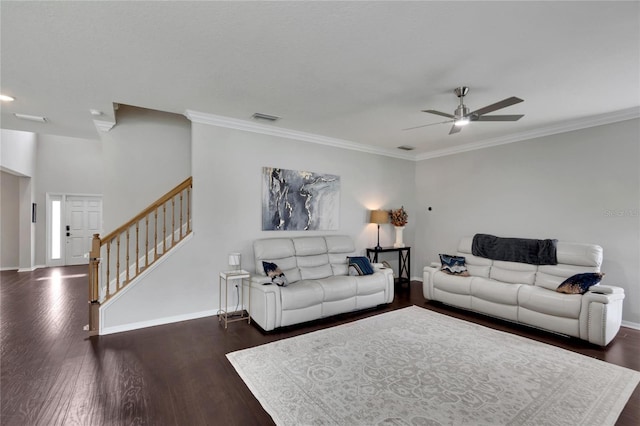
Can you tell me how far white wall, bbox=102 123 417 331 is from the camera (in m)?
3.84

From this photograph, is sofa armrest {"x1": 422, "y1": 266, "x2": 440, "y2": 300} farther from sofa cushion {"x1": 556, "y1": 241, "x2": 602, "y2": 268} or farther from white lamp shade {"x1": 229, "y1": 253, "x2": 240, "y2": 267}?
white lamp shade {"x1": 229, "y1": 253, "x2": 240, "y2": 267}

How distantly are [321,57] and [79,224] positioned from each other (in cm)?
886

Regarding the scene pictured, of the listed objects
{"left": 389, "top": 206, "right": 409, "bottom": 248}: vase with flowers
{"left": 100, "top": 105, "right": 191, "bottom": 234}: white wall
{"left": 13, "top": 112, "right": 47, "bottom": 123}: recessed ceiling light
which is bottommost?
{"left": 389, "top": 206, "right": 409, "bottom": 248}: vase with flowers

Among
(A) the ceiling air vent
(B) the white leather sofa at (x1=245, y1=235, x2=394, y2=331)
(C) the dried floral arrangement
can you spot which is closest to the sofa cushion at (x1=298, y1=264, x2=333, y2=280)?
(B) the white leather sofa at (x1=245, y1=235, x2=394, y2=331)

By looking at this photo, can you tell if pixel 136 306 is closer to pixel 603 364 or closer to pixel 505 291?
pixel 505 291

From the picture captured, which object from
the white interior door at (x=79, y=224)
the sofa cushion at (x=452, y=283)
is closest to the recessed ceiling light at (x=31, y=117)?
the white interior door at (x=79, y=224)

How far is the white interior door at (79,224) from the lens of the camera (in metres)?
8.03

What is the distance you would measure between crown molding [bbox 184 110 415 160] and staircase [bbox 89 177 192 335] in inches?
34.8

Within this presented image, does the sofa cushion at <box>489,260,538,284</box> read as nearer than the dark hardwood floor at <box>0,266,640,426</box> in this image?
No

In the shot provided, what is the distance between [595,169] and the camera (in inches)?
168

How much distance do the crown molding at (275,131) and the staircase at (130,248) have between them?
883 mm

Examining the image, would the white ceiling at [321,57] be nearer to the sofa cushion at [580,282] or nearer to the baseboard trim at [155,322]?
the sofa cushion at [580,282]

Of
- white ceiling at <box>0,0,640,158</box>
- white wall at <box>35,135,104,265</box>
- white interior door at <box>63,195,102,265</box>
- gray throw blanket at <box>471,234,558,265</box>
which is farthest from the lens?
white interior door at <box>63,195,102,265</box>

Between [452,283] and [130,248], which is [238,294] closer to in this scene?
[130,248]
